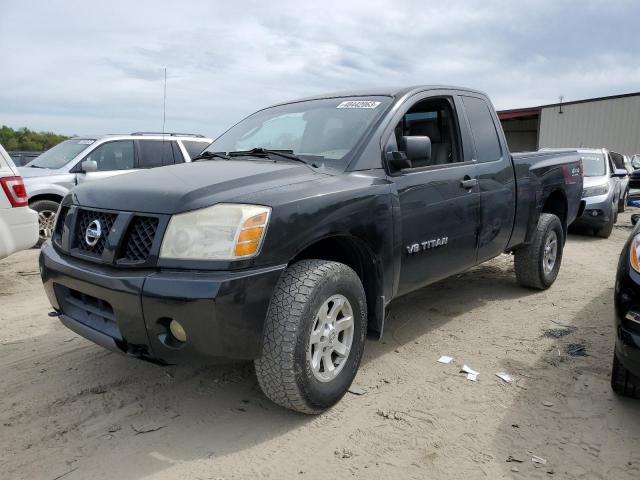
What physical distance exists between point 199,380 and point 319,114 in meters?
2.01

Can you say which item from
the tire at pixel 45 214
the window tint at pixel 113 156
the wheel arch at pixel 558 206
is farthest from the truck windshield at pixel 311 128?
the window tint at pixel 113 156

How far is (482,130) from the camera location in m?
4.52

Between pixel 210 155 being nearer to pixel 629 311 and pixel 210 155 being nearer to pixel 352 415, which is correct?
pixel 352 415

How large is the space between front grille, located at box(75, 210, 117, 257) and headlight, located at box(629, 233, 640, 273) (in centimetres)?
279

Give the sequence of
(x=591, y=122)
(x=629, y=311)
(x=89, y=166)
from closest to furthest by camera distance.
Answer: (x=629, y=311), (x=89, y=166), (x=591, y=122)

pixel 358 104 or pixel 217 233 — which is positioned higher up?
pixel 358 104

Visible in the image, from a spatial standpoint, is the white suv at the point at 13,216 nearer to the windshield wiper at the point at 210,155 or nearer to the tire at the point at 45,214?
the windshield wiper at the point at 210,155

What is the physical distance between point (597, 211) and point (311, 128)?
7.75 m

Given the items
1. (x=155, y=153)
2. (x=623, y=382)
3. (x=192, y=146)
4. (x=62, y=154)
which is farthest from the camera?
(x=192, y=146)

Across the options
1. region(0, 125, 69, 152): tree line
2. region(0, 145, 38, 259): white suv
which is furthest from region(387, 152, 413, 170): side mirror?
region(0, 125, 69, 152): tree line

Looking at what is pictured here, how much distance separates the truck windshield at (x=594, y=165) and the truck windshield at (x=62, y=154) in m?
9.25

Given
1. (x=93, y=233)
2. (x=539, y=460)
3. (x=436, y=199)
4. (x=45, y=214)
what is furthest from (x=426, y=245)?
(x=45, y=214)

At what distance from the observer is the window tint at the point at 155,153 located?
27.6ft

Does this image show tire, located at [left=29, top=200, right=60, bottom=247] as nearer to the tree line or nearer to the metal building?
the tree line
